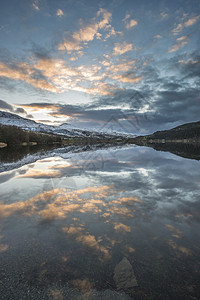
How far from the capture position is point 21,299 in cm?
279

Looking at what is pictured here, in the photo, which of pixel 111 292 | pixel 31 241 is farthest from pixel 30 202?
pixel 111 292

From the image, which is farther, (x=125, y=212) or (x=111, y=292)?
(x=125, y=212)

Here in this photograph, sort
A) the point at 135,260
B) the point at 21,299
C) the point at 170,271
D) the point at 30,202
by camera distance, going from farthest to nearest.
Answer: the point at 30,202 → the point at 135,260 → the point at 170,271 → the point at 21,299

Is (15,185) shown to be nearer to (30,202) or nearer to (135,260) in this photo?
(30,202)

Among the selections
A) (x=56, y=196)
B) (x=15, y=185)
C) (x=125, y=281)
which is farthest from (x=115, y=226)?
(x=15, y=185)

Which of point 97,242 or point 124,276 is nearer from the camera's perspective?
point 124,276

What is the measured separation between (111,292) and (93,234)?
1749mm

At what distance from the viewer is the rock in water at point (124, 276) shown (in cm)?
304

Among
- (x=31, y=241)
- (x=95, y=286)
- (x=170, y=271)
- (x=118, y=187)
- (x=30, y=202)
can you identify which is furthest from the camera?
(x=118, y=187)

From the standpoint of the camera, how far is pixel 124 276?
323cm

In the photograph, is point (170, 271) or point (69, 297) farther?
point (170, 271)

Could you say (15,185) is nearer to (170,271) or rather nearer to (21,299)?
(21,299)

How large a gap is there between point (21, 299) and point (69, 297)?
0.79 m

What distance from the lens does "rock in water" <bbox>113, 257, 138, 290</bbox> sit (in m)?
3.04
